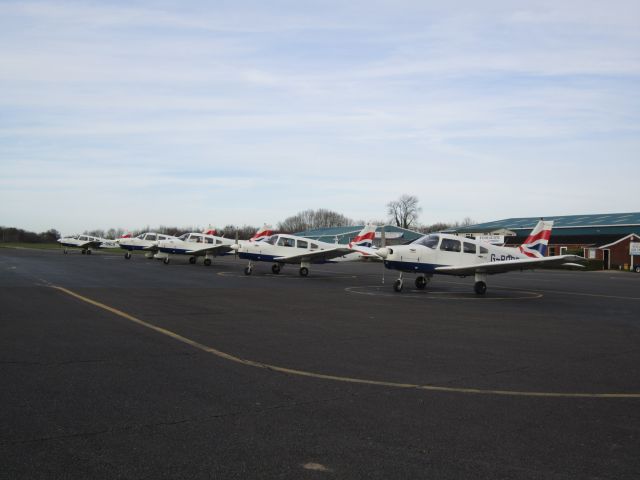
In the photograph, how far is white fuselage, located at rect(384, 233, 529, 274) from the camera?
21594 millimetres

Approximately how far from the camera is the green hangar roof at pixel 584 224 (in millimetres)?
66438

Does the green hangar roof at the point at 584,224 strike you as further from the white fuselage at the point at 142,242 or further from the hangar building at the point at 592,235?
the white fuselage at the point at 142,242

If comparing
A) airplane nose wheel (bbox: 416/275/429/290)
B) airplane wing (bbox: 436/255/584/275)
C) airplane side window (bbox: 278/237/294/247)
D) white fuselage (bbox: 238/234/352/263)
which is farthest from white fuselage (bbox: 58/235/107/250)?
airplane wing (bbox: 436/255/584/275)

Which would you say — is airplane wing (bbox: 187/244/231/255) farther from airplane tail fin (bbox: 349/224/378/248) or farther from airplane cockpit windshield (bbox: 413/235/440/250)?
airplane cockpit windshield (bbox: 413/235/440/250)

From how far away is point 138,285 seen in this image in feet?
70.7

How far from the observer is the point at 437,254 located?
22.0 metres

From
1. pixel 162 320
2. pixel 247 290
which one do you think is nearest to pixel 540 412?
pixel 162 320

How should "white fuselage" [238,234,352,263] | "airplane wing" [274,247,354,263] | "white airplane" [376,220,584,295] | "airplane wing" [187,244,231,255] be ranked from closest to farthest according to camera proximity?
"white airplane" [376,220,584,295] < "airplane wing" [274,247,354,263] < "white fuselage" [238,234,352,263] < "airplane wing" [187,244,231,255]

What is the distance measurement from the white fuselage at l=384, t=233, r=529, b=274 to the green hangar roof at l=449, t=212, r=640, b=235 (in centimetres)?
5135

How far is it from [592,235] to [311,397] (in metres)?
69.0

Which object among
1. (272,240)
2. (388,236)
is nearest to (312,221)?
(388,236)

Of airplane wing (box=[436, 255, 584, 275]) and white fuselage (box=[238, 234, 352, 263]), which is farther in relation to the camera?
white fuselage (box=[238, 234, 352, 263])

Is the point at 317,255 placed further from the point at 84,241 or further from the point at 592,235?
the point at 592,235

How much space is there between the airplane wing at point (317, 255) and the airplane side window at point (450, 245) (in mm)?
8255
